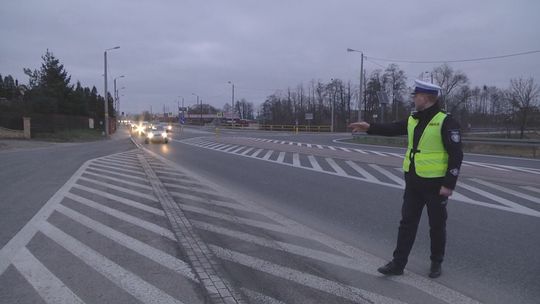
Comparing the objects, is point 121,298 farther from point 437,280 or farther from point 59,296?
point 437,280

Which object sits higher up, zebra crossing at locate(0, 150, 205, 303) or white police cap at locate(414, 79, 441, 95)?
white police cap at locate(414, 79, 441, 95)

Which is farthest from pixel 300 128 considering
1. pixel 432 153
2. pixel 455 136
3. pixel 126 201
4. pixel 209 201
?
pixel 455 136

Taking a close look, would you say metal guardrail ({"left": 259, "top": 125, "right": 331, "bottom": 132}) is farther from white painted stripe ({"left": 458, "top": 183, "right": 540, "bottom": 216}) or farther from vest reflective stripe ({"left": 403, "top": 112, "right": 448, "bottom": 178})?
vest reflective stripe ({"left": 403, "top": 112, "right": 448, "bottom": 178})

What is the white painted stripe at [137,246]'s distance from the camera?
5199mm

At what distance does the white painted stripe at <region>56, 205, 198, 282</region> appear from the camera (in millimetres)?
5199

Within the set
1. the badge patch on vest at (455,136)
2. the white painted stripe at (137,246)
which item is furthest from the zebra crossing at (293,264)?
the badge patch on vest at (455,136)

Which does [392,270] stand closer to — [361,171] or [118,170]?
[361,171]

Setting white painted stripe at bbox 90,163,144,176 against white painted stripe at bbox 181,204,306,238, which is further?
white painted stripe at bbox 90,163,144,176

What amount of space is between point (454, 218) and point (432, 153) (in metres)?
3.62

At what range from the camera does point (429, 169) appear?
477 cm

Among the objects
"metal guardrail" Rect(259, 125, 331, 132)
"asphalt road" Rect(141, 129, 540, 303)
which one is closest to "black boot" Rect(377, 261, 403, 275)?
"asphalt road" Rect(141, 129, 540, 303)

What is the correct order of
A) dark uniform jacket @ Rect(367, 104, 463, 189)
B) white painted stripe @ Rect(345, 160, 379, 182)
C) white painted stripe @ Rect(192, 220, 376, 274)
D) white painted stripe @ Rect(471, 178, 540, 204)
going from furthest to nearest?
white painted stripe @ Rect(345, 160, 379, 182) → white painted stripe @ Rect(471, 178, 540, 204) → white painted stripe @ Rect(192, 220, 376, 274) → dark uniform jacket @ Rect(367, 104, 463, 189)

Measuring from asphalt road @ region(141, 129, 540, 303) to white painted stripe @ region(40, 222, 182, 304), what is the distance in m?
1.03

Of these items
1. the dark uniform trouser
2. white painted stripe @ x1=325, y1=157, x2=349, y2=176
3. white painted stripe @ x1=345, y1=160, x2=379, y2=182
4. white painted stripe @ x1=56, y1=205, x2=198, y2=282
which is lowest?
white painted stripe @ x1=325, y1=157, x2=349, y2=176
